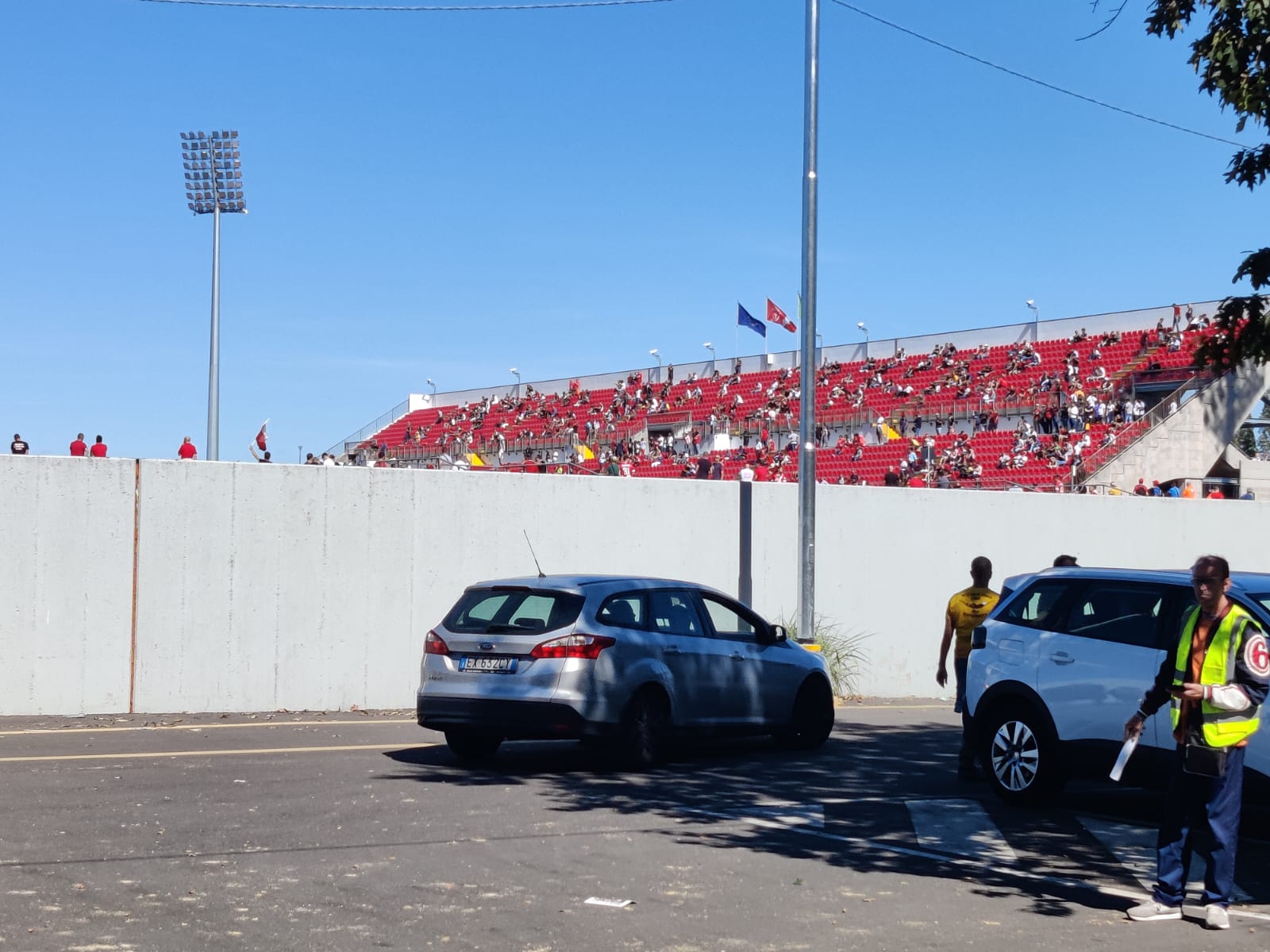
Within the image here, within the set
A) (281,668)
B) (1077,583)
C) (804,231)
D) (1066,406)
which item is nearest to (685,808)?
(1077,583)

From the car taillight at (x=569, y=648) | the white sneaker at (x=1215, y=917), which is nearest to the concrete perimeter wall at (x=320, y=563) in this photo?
the car taillight at (x=569, y=648)

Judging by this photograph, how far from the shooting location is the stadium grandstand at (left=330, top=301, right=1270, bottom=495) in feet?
112

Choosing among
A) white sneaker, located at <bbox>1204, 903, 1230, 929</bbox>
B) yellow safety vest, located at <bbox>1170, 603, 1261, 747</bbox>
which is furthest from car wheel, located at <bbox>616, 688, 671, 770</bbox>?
white sneaker, located at <bbox>1204, 903, 1230, 929</bbox>

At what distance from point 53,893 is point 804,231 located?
13245 millimetres

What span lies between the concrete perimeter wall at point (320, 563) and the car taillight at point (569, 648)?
562 centimetres

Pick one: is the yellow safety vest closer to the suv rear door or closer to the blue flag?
the suv rear door

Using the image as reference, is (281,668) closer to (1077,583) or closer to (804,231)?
(804,231)

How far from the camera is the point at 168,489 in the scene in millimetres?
16156

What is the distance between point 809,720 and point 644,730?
7.68 feet

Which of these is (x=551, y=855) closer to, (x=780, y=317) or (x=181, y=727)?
(x=181, y=727)

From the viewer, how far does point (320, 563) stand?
16875mm

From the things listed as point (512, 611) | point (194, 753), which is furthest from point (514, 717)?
point (194, 753)

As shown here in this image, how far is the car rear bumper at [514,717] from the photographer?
11.7 m

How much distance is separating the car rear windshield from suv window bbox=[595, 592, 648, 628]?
250 mm
